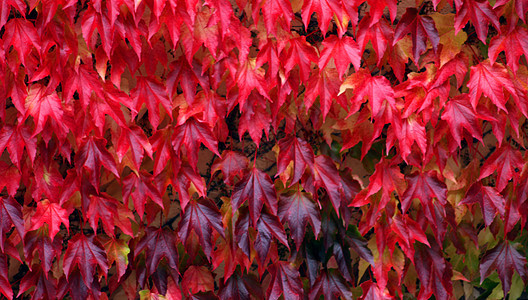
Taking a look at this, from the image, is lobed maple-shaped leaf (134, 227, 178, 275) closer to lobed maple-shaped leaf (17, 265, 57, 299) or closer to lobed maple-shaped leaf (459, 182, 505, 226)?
lobed maple-shaped leaf (17, 265, 57, 299)

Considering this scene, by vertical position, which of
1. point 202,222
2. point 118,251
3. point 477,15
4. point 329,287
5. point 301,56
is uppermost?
point 477,15

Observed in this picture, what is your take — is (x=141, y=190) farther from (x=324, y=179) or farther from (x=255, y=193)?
(x=324, y=179)

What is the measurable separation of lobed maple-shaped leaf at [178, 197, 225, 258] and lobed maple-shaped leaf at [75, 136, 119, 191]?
0.24m

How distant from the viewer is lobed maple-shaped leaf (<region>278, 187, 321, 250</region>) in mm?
1478

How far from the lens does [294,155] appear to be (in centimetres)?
147

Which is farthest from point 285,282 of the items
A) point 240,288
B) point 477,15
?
point 477,15

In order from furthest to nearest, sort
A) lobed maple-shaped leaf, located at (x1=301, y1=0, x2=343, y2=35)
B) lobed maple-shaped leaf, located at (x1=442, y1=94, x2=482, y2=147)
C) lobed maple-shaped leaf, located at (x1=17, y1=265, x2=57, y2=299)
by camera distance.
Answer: lobed maple-shaped leaf, located at (x1=17, y1=265, x2=57, y2=299) < lobed maple-shaped leaf, located at (x1=442, y1=94, x2=482, y2=147) < lobed maple-shaped leaf, located at (x1=301, y1=0, x2=343, y2=35)

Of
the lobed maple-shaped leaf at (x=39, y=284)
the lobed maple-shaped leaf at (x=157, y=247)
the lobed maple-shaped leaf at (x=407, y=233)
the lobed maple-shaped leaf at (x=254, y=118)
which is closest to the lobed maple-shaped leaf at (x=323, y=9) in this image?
the lobed maple-shaped leaf at (x=254, y=118)

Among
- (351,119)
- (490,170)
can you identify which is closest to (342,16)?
(351,119)

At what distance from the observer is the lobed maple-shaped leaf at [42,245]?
4.91ft

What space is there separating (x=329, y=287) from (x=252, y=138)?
538 millimetres

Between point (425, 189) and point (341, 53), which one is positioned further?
point (425, 189)

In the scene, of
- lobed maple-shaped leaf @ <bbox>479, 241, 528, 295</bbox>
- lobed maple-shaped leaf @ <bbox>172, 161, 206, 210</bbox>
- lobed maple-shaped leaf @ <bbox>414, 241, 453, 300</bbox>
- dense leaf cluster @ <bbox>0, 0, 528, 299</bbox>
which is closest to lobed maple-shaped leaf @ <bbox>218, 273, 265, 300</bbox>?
dense leaf cluster @ <bbox>0, 0, 528, 299</bbox>

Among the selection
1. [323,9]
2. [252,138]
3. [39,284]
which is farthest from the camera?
[39,284]
